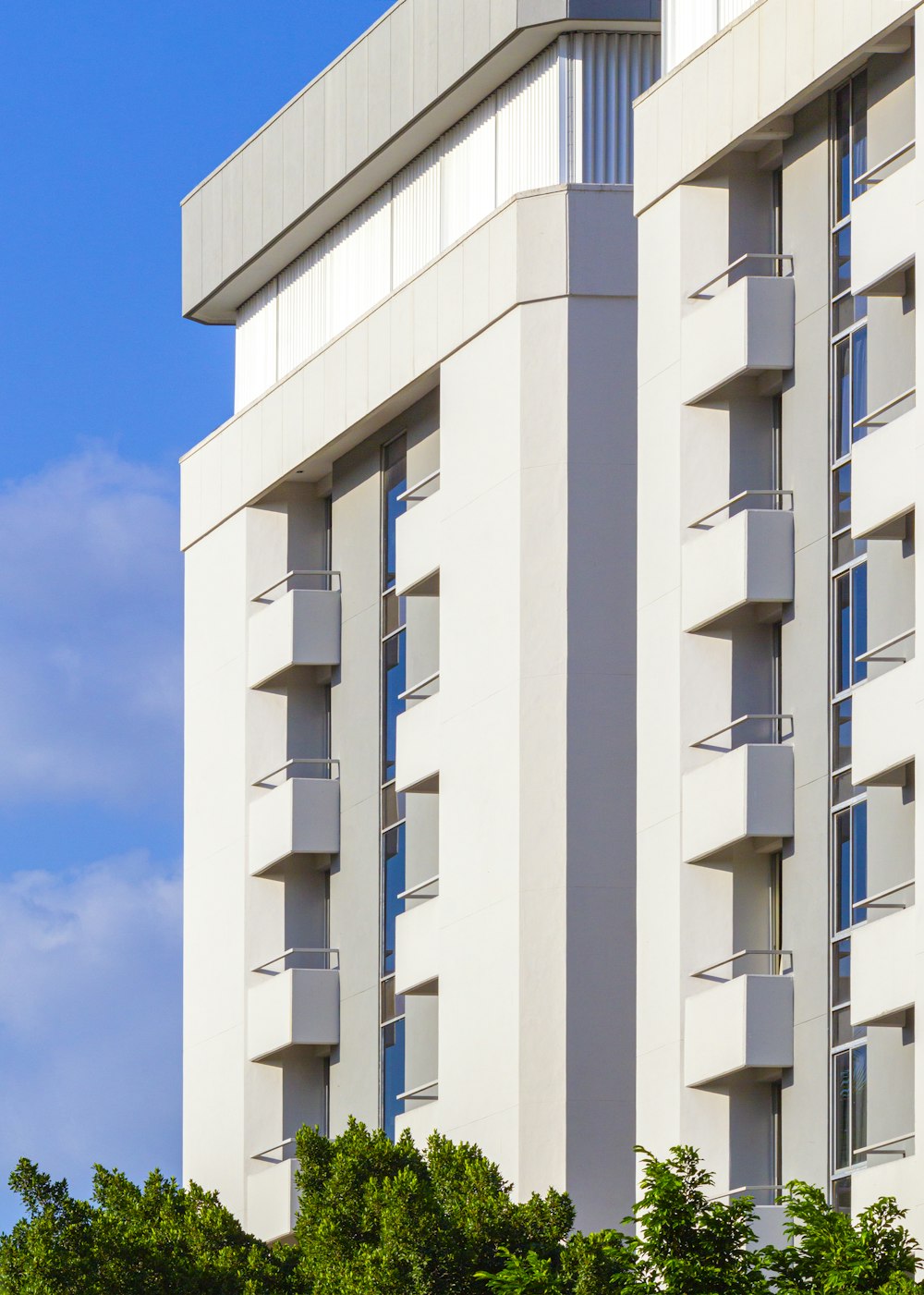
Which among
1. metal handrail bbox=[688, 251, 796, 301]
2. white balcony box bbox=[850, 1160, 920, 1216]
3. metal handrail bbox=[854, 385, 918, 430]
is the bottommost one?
white balcony box bbox=[850, 1160, 920, 1216]

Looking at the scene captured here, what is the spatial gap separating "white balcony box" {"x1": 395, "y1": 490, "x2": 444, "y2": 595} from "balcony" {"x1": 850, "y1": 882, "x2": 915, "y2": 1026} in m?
13.6

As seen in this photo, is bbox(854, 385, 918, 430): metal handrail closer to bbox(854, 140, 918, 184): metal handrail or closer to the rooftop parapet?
bbox(854, 140, 918, 184): metal handrail

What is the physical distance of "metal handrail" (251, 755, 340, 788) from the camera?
54.4 metres

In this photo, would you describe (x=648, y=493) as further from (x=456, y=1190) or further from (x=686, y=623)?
(x=456, y=1190)

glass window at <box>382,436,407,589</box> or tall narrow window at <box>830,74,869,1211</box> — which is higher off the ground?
glass window at <box>382,436,407,589</box>

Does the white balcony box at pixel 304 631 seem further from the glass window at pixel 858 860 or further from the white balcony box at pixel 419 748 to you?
the glass window at pixel 858 860

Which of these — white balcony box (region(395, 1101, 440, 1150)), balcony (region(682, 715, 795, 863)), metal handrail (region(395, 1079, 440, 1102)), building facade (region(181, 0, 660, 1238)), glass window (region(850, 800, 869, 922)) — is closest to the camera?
glass window (region(850, 800, 869, 922))

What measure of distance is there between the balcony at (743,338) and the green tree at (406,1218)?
1097cm

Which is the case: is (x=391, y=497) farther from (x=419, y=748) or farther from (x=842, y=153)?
(x=842, y=153)

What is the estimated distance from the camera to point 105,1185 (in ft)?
153

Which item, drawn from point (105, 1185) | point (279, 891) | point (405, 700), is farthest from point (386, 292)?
point (105, 1185)

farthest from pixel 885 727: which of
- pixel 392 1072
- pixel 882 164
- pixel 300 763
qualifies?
pixel 300 763

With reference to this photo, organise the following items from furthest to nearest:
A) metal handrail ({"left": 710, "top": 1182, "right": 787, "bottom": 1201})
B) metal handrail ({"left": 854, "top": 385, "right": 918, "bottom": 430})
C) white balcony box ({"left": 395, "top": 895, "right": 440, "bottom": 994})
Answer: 1. white balcony box ({"left": 395, "top": 895, "right": 440, "bottom": 994})
2. metal handrail ({"left": 710, "top": 1182, "right": 787, "bottom": 1201})
3. metal handrail ({"left": 854, "top": 385, "right": 918, "bottom": 430})

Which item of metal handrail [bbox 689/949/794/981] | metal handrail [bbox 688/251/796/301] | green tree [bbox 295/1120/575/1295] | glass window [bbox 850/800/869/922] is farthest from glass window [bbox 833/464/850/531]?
green tree [bbox 295/1120/575/1295]
